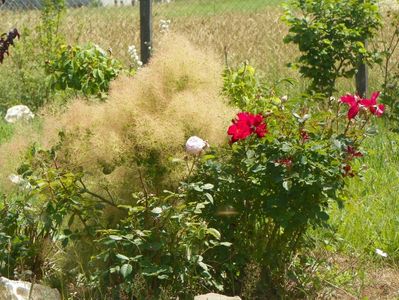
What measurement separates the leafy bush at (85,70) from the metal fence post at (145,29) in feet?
7.33

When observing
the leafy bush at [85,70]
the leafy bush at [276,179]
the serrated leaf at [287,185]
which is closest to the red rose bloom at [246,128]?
the leafy bush at [276,179]

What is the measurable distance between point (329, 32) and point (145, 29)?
2056 millimetres

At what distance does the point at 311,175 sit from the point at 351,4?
14.4ft

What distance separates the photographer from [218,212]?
4137 millimetres

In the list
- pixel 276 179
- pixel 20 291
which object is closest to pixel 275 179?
pixel 276 179

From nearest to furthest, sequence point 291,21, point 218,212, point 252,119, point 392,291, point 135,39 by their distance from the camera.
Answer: point 252,119 → point 218,212 → point 392,291 → point 291,21 → point 135,39

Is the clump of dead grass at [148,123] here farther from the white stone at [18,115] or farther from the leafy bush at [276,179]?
the white stone at [18,115]

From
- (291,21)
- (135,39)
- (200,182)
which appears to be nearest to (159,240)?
(200,182)

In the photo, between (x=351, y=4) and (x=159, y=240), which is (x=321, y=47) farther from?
(x=159, y=240)

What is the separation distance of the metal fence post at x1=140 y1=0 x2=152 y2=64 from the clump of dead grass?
459 centimetres

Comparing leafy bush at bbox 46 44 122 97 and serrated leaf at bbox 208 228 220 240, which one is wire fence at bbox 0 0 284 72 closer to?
leafy bush at bbox 46 44 122 97

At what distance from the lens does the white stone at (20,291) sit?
3.96 meters

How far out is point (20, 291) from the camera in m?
3.99

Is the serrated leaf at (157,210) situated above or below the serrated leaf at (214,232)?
above
